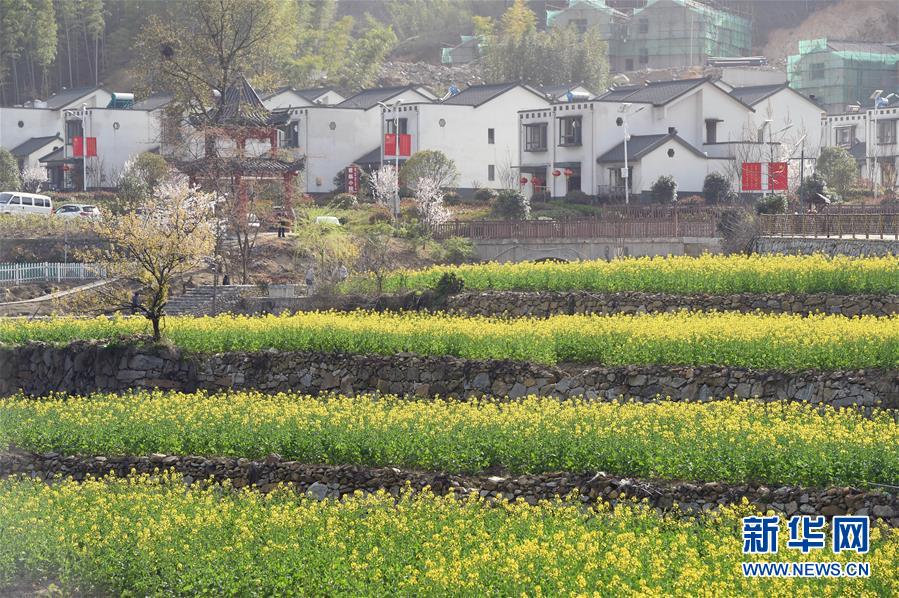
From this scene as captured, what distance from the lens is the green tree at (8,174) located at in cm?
7662

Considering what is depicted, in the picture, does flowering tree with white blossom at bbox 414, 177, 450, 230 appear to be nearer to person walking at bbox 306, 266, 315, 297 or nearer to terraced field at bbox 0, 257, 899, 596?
person walking at bbox 306, 266, 315, 297

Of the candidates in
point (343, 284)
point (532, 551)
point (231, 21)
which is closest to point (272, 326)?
point (343, 284)

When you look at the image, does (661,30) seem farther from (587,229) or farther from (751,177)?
(587,229)

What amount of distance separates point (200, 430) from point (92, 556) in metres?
6.84

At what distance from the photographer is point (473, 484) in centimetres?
2197

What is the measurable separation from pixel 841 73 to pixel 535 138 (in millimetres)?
44740

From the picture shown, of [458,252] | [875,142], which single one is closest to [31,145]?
[458,252]

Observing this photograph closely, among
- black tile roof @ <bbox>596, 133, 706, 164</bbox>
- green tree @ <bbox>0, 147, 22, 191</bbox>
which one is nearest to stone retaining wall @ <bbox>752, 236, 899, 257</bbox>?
black tile roof @ <bbox>596, 133, 706, 164</bbox>

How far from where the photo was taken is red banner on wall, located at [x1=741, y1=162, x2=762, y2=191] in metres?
66.9

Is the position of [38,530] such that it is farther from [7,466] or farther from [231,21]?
[231,21]

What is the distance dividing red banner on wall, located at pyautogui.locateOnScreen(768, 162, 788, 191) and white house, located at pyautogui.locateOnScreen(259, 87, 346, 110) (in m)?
26.3

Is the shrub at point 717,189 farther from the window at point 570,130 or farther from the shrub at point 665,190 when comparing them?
the window at point 570,130

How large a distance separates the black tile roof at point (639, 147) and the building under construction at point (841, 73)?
140 feet

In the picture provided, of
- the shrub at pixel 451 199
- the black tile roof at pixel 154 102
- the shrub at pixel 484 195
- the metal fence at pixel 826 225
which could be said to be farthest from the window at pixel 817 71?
the metal fence at pixel 826 225
